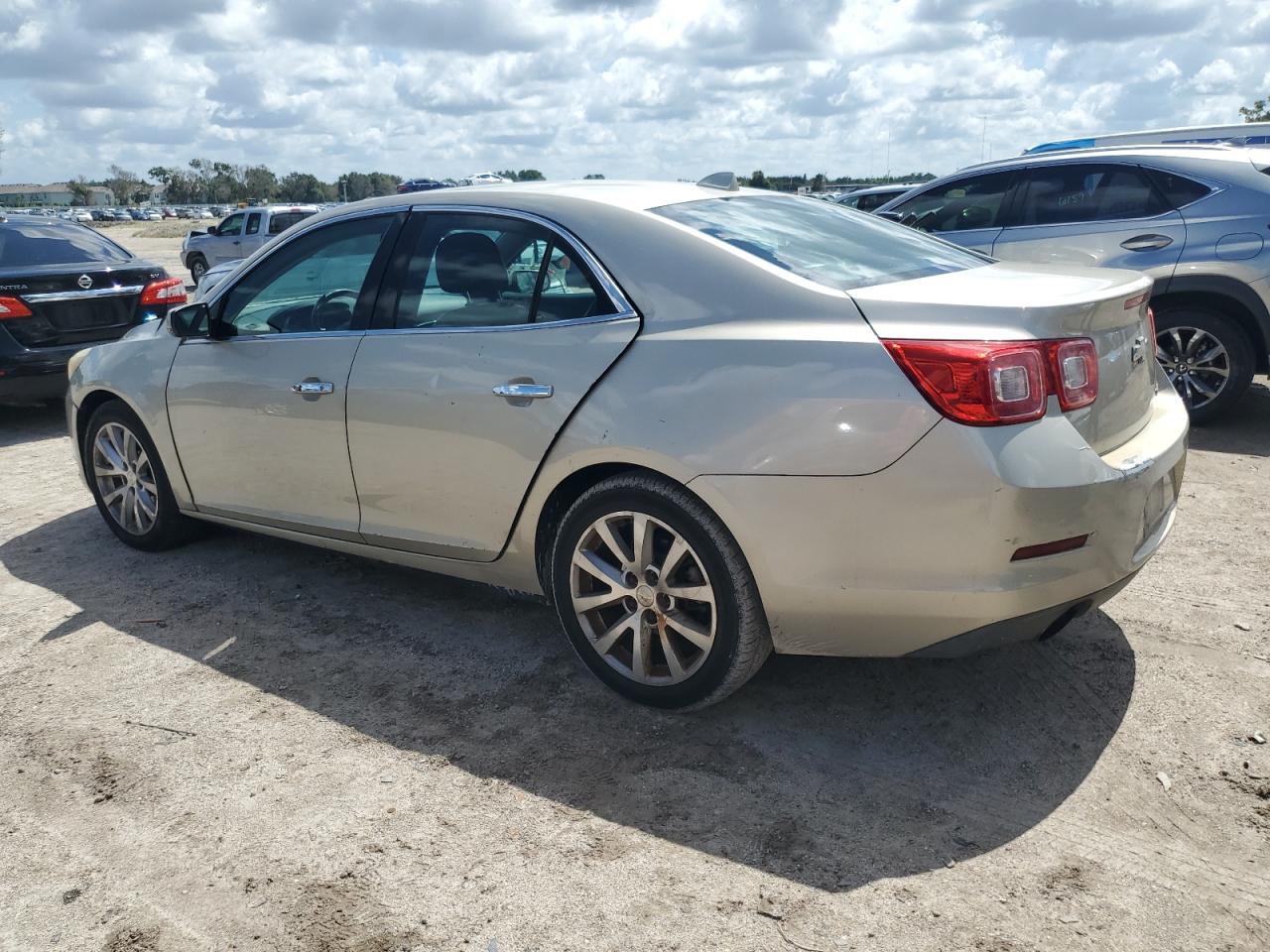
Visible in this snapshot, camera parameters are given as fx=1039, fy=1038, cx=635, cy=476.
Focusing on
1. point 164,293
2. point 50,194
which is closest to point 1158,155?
point 164,293

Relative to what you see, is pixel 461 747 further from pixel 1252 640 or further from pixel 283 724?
pixel 1252 640

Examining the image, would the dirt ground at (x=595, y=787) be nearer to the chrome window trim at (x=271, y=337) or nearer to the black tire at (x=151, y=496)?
the black tire at (x=151, y=496)

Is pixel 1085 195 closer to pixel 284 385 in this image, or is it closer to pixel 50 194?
pixel 284 385

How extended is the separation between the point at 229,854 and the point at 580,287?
1984 millimetres

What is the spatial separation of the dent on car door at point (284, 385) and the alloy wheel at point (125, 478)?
0.45 metres

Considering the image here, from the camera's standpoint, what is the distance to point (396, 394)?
3775mm

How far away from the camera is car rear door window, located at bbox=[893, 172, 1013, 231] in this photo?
773cm

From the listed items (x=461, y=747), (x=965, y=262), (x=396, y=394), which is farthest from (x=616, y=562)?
(x=965, y=262)

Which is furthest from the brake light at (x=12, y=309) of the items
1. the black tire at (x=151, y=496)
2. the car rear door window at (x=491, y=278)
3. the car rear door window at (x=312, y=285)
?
the car rear door window at (x=491, y=278)

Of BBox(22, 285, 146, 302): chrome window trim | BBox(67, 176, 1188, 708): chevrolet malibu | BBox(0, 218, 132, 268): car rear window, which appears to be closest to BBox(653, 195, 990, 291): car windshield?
BBox(67, 176, 1188, 708): chevrolet malibu

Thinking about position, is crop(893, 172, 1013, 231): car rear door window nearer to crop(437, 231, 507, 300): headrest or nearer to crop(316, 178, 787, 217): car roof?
crop(316, 178, 787, 217): car roof

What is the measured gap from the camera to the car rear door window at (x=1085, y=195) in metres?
7.03

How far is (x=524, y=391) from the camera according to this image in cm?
341

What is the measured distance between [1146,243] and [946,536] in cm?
517
